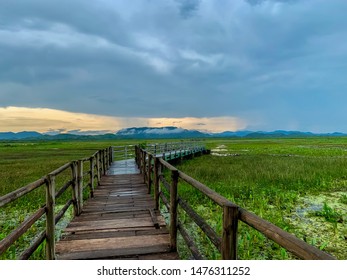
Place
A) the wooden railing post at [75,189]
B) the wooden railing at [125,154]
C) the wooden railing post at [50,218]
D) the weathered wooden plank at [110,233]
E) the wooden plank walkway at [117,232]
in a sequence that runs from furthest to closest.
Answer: the wooden railing at [125,154], the wooden railing post at [75,189], the weathered wooden plank at [110,233], the wooden plank walkway at [117,232], the wooden railing post at [50,218]

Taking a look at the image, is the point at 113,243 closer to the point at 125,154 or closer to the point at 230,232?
the point at 230,232

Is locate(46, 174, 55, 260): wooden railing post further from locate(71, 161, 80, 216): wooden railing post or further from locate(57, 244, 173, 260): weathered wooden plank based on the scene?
locate(71, 161, 80, 216): wooden railing post

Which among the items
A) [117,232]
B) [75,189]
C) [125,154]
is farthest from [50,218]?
[125,154]

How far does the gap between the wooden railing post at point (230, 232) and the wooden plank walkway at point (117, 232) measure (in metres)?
1.96

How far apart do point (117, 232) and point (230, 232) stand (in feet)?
11.5

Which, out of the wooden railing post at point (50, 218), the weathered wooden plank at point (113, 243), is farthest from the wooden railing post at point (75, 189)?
the wooden railing post at point (50, 218)

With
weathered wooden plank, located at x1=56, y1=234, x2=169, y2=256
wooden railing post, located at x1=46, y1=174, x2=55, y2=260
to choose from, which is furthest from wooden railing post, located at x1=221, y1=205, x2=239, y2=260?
wooden railing post, located at x1=46, y1=174, x2=55, y2=260

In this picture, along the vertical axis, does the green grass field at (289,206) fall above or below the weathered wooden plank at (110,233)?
below

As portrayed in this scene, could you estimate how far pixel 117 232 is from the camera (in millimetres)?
5379

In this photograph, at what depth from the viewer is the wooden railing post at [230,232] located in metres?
2.36

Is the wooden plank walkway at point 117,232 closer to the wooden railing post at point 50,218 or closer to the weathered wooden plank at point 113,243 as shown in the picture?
the weathered wooden plank at point 113,243

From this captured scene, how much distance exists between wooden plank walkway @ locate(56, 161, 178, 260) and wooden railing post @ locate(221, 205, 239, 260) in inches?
77.2

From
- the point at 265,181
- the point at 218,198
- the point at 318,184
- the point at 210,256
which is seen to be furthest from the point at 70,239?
the point at 318,184
